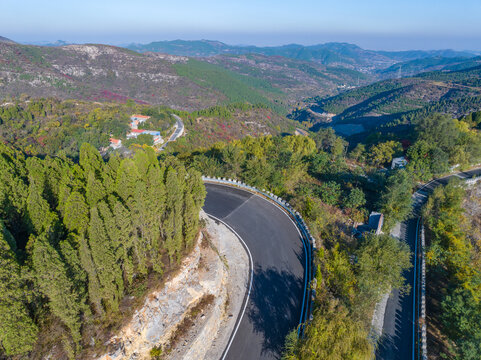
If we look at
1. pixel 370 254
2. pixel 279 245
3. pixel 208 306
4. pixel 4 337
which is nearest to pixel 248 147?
pixel 279 245

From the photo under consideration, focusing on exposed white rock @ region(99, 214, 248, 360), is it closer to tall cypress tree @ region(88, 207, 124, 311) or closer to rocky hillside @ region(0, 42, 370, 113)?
tall cypress tree @ region(88, 207, 124, 311)

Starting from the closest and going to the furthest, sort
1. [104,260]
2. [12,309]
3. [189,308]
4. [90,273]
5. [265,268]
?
[12,309] → [90,273] → [104,260] → [189,308] → [265,268]

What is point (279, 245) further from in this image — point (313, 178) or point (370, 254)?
point (313, 178)

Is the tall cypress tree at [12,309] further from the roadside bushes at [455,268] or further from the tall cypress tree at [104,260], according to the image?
the roadside bushes at [455,268]

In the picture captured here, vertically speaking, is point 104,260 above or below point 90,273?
above

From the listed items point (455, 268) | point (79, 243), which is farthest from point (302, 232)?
point (79, 243)

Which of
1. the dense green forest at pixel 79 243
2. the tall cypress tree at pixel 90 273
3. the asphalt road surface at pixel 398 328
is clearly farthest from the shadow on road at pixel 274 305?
the tall cypress tree at pixel 90 273

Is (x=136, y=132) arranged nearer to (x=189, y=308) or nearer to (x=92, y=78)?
(x=189, y=308)

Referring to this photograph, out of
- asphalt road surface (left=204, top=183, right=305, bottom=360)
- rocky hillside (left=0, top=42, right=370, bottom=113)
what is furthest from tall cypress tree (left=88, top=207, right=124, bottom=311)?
rocky hillside (left=0, top=42, right=370, bottom=113)
